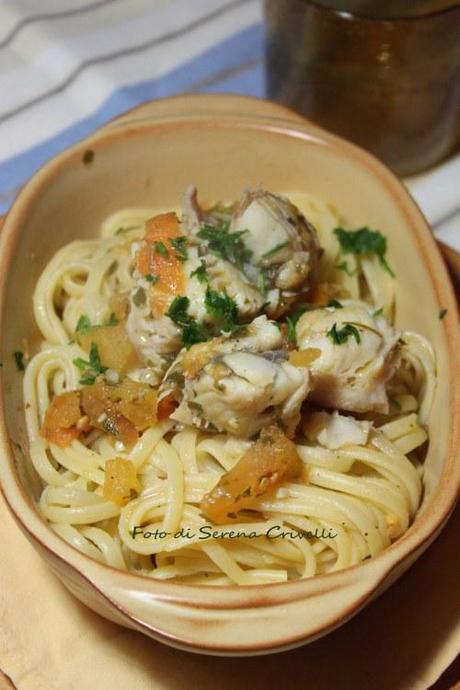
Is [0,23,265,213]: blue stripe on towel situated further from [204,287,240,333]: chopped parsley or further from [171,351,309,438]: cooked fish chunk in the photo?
[171,351,309,438]: cooked fish chunk

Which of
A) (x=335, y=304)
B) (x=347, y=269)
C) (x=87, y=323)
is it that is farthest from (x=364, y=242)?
(x=87, y=323)

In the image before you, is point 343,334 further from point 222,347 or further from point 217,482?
point 217,482

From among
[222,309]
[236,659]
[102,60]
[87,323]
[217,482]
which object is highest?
[222,309]

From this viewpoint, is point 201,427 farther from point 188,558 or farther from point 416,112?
point 416,112

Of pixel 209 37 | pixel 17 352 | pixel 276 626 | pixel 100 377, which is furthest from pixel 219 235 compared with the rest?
pixel 209 37

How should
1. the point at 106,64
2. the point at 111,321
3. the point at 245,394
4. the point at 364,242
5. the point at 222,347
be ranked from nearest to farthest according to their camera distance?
the point at 245,394, the point at 222,347, the point at 111,321, the point at 364,242, the point at 106,64

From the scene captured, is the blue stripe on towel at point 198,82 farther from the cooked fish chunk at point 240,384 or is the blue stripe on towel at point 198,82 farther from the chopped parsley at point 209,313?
the cooked fish chunk at point 240,384
